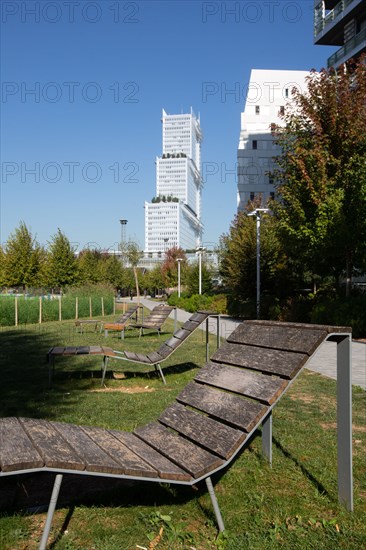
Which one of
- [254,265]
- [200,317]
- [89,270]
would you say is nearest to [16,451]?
[200,317]

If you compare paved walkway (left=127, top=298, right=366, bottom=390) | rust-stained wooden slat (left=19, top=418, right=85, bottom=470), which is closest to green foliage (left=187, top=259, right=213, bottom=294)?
paved walkway (left=127, top=298, right=366, bottom=390)

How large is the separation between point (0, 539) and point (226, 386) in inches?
65.5

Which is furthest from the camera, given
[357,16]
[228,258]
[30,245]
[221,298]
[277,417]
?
[30,245]

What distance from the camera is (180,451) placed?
3.22 meters

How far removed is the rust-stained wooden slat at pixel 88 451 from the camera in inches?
105

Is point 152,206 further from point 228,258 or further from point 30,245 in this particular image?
point 228,258

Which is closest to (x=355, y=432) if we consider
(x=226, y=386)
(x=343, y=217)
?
(x=226, y=386)

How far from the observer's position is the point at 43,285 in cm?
3928

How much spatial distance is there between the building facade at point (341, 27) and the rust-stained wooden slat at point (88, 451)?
32375 mm

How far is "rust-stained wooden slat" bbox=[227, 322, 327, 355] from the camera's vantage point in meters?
3.19

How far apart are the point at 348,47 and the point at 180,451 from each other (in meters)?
34.3

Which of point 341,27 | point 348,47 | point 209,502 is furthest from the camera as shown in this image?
point 341,27

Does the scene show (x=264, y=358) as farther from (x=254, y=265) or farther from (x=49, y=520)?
(x=254, y=265)

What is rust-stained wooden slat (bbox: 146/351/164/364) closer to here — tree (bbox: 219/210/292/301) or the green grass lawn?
the green grass lawn
